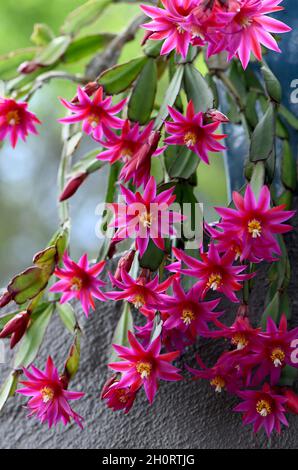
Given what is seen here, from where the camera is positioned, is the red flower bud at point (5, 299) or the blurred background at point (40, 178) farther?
the blurred background at point (40, 178)

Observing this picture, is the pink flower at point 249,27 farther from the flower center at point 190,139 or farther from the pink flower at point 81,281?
the pink flower at point 81,281

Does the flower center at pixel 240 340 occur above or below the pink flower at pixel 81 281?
below

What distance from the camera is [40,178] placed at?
336 cm

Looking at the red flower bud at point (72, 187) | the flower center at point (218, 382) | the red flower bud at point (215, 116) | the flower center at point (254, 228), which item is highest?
the red flower bud at point (72, 187)

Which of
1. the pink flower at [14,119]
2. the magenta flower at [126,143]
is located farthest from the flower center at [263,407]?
the pink flower at [14,119]

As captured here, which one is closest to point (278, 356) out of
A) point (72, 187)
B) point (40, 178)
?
point (72, 187)

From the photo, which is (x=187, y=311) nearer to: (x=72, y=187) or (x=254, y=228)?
(x=254, y=228)

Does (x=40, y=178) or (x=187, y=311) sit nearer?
(x=187, y=311)

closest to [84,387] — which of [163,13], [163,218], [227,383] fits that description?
[227,383]

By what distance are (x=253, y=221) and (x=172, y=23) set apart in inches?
9.4

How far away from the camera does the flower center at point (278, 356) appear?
86cm

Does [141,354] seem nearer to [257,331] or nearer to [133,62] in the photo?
[257,331]

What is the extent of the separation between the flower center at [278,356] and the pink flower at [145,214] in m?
0.17

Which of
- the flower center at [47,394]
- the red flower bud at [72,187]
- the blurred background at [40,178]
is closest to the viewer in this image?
the flower center at [47,394]
